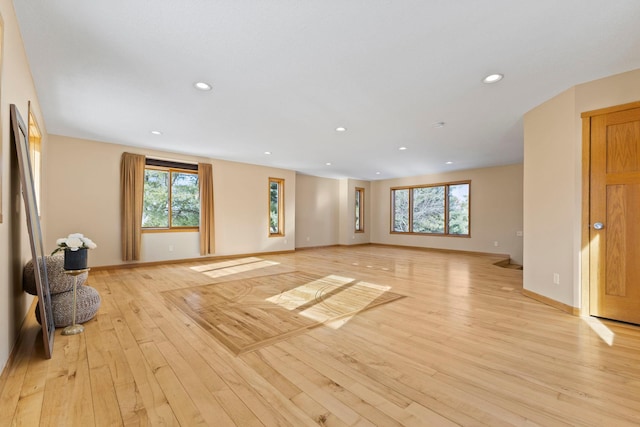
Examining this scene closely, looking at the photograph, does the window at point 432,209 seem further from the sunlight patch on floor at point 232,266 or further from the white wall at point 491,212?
the sunlight patch on floor at point 232,266

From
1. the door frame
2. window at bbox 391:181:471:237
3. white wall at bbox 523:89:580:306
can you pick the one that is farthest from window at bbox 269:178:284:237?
the door frame

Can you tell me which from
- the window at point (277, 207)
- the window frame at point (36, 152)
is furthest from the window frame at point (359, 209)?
the window frame at point (36, 152)

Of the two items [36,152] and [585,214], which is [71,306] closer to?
[36,152]

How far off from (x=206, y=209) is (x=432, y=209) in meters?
6.83

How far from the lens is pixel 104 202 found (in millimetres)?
5348

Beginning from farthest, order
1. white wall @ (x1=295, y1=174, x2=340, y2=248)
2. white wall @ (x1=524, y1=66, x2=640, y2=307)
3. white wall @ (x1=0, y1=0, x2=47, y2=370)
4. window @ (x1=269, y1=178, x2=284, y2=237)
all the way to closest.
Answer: white wall @ (x1=295, y1=174, x2=340, y2=248) → window @ (x1=269, y1=178, x2=284, y2=237) → white wall @ (x1=524, y1=66, x2=640, y2=307) → white wall @ (x1=0, y1=0, x2=47, y2=370)

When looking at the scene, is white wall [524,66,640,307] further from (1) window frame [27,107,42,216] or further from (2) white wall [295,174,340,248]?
(2) white wall [295,174,340,248]

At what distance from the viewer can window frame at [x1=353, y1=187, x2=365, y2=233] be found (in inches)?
407

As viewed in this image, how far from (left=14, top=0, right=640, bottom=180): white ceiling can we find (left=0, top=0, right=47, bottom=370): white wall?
21 cm

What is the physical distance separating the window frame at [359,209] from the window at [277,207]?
3191mm

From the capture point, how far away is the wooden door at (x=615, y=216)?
2756 millimetres

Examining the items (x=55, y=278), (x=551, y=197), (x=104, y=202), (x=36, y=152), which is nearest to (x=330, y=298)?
(x=55, y=278)

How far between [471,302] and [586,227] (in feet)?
4.80

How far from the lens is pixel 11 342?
2.07 metres
